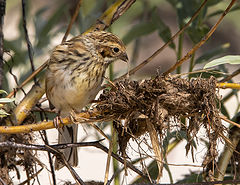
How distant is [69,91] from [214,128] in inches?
33.7

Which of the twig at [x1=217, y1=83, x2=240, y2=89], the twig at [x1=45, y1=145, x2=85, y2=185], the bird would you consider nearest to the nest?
the twig at [x1=217, y1=83, x2=240, y2=89]

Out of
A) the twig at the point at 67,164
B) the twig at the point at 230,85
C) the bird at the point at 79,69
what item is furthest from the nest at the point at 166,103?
the bird at the point at 79,69

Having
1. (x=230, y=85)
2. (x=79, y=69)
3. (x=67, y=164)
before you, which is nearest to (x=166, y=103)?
(x=230, y=85)

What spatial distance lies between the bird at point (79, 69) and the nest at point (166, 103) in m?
0.47

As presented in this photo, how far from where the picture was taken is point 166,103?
2080 millimetres

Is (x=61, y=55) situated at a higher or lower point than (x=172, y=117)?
higher

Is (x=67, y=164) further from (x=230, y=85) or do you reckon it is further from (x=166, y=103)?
(x=230, y=85)

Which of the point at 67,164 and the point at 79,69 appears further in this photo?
the point at 79,69

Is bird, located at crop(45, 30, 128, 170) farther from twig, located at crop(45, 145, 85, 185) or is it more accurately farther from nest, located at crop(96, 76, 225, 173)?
nest, located at crop(96, 76, 225, 173)

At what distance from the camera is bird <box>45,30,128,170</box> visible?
270 centimetres

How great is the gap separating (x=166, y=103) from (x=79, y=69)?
77 centimetres

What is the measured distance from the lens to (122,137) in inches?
91.5

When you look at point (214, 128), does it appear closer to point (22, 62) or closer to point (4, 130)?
point (4, 130)

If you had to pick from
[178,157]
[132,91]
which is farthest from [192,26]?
[178,157]
